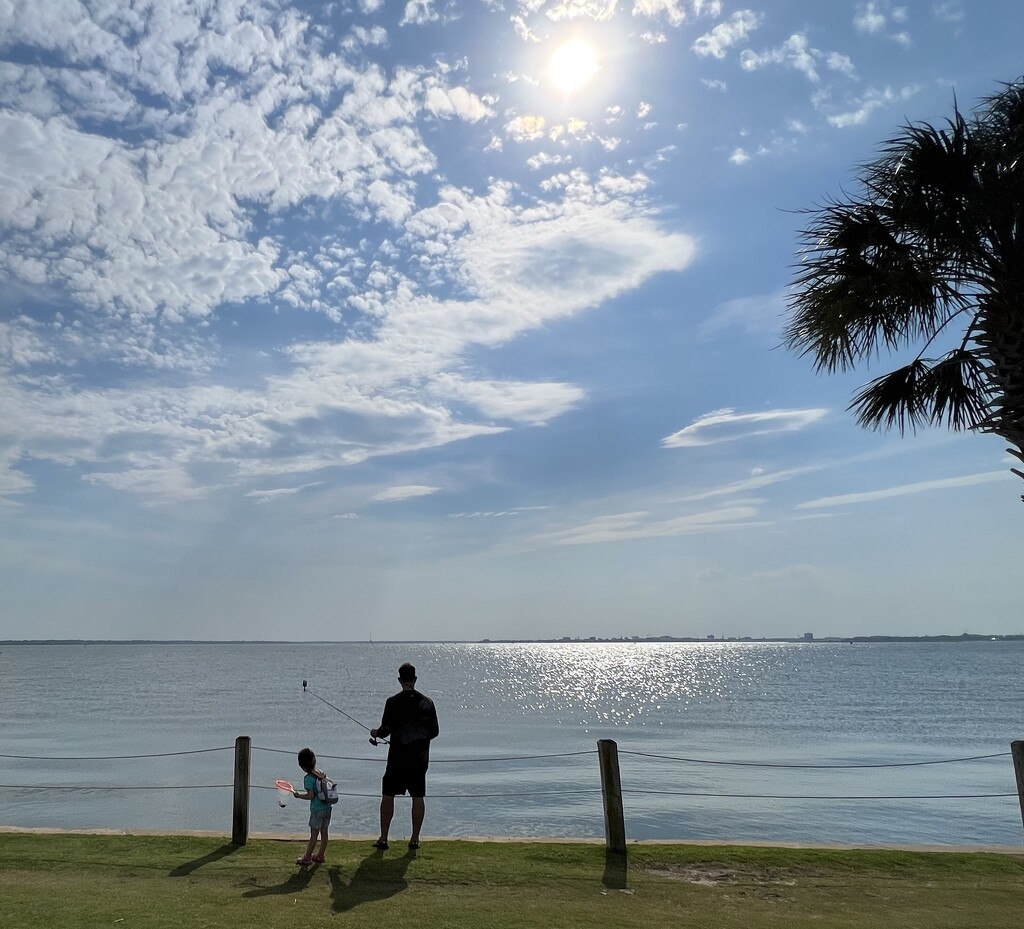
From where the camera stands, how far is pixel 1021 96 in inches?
297

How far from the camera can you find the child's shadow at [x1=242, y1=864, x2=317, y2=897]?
6.97 meters

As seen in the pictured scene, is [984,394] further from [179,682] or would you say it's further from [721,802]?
[179,682]

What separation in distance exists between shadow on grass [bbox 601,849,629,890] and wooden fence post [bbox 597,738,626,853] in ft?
0.35

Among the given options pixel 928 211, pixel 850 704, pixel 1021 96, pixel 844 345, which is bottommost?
pixel 850 704

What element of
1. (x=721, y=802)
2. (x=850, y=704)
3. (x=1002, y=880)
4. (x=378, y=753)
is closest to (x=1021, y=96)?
(x=1002, y=880)

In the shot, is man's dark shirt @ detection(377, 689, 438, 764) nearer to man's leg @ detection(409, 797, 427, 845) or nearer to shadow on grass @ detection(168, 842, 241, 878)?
man's leg @ detection(409, 797, 427, 845)

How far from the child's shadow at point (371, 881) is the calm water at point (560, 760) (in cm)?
375

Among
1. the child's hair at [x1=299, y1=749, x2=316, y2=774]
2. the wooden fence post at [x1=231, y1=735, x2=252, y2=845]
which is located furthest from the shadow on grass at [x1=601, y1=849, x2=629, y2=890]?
the wooden fence post at [x1=231, y1=735, x2=252, y2=845]

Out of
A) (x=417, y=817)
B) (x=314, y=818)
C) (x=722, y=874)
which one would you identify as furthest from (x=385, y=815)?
(x=722, y=874)

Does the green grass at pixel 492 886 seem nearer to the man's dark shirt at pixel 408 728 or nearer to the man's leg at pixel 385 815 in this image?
the man's leg at pixel 385 815

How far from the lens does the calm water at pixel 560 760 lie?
1764 cm

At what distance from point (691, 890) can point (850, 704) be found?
178ft

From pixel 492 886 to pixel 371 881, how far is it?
1.10 meters

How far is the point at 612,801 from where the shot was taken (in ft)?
28.0
